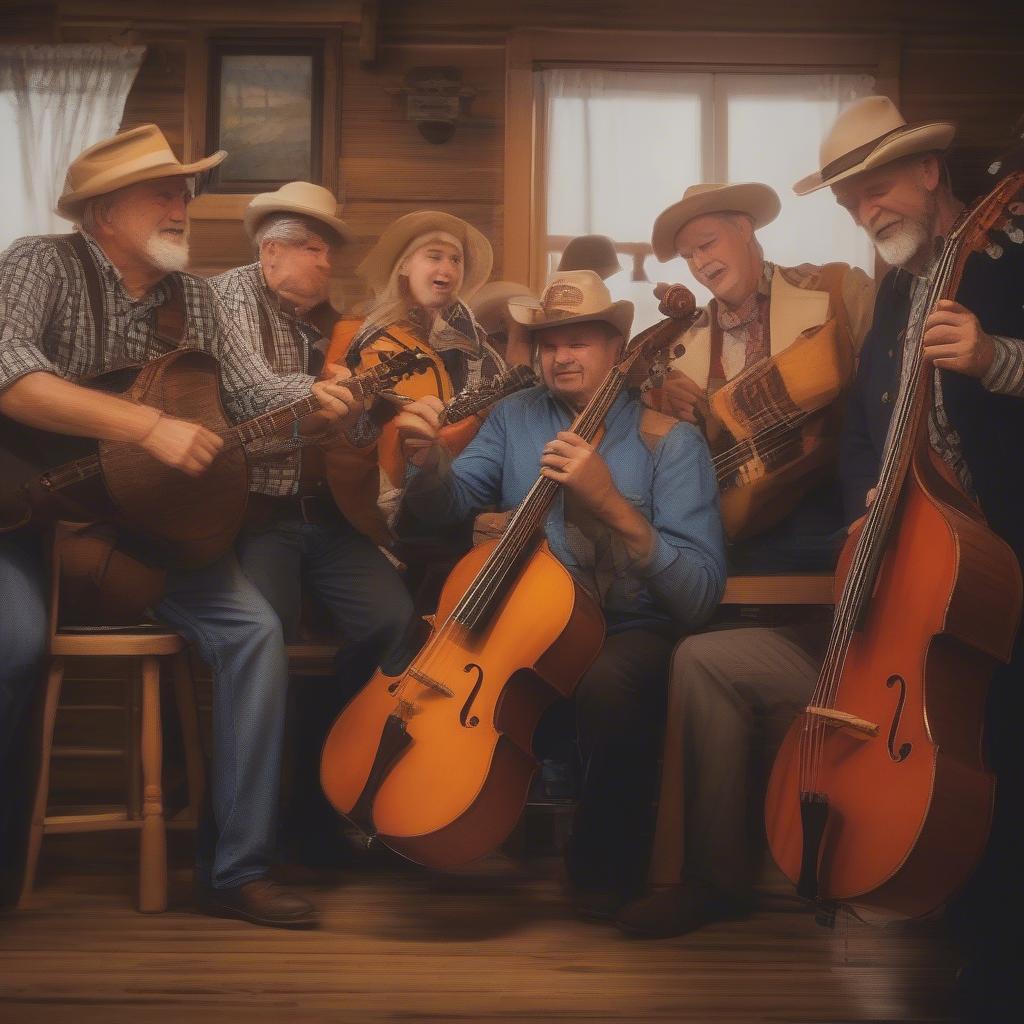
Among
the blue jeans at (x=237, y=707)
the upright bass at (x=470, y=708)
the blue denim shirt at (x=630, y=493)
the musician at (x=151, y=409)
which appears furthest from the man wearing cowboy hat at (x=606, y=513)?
the blue jeans at (x=237, y=707)

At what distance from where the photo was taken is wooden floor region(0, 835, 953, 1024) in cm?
207

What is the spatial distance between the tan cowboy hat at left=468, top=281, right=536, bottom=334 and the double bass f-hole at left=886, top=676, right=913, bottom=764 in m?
1.46

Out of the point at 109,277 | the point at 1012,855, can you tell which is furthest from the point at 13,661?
the point at 1012,855

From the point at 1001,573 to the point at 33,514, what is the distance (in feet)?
6.19

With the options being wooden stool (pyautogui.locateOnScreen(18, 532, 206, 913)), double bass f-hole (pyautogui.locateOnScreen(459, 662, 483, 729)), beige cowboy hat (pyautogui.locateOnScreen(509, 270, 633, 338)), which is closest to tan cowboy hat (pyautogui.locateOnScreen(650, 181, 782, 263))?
beige cowboy hat (pyautogui.locateOnScreen(509, 270, 633, 338))

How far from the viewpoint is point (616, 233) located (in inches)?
125

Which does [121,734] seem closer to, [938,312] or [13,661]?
[13,661]

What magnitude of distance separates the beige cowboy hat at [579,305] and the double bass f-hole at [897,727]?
1067 mm

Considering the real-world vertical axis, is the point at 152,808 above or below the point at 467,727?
below

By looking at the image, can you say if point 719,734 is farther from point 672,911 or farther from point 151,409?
point 151,409

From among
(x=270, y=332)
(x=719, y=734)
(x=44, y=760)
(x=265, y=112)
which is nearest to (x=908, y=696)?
(x=719, y=734)

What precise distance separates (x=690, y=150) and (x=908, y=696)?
5.34ft

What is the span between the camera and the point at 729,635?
2605 mm

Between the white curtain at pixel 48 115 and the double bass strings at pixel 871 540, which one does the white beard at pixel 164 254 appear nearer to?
the white curtain at pixel 48 115
